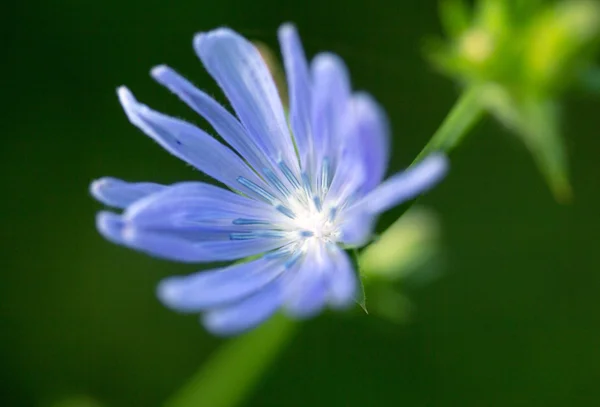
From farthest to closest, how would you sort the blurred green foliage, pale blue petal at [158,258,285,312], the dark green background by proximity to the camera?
the dark green background, the blurred green foliage, pale blue petal at [158,258,285,312]

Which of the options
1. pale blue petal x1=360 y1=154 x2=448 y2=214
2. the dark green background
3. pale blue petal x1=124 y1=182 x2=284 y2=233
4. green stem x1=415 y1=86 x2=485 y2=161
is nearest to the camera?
pale blue petal x1=360 y1=154 x2=448 y2=214

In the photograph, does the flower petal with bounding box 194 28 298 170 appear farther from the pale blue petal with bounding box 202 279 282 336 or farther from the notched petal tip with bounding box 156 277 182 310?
the notched petal tip with bounding box 156 277 182 310

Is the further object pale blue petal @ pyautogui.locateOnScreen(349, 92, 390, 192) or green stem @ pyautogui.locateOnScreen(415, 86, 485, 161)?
green stem @ pyautogui.locateOnScreen(415, 86, 485, 161)

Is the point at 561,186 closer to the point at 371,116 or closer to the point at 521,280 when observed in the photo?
the point at 371,116

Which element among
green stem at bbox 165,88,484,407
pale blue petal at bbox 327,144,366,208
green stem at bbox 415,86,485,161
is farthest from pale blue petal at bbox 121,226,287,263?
green stem at bbox 165,88,484,407

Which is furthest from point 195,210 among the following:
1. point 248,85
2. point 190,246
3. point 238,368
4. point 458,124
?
point 238,368

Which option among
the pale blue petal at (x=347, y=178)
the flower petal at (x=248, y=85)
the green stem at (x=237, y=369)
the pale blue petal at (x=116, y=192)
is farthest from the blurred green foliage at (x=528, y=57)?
the green stem at (x=237, y=369)
